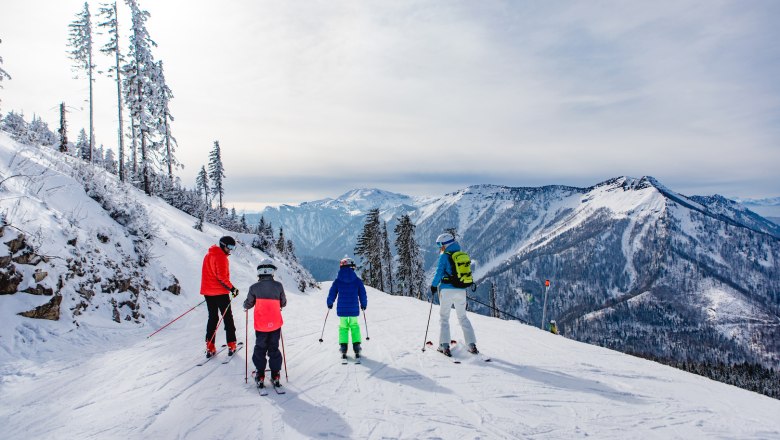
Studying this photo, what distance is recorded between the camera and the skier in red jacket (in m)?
8.05

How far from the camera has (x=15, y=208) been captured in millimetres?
9391

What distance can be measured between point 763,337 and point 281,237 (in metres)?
227

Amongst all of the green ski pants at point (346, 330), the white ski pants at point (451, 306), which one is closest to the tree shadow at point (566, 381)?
the white ski pants at point (451, 306)

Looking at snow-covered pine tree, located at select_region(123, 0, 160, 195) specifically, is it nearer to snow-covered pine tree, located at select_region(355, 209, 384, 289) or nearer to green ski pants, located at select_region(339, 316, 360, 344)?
snow-covered pine tree, located at select_region(355, 209, 384, 289)

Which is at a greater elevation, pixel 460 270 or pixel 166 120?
pixel 166 120

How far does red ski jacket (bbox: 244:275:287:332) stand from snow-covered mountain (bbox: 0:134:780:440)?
688 millimetres

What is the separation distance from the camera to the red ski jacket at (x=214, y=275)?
8055 millimetres

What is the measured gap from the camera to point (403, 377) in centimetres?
700

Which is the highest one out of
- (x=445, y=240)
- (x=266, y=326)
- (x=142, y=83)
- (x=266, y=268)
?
(x=142, y=83)

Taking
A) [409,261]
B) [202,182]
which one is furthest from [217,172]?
[409,261]

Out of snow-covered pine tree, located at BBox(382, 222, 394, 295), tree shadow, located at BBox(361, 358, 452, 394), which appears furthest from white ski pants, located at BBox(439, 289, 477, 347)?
Answer: snow-covered pine tree, located at BBox(382, 222, 394, 295)

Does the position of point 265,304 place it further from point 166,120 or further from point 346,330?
point 166,120

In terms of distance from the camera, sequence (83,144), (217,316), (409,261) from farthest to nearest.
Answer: (83,144) < (409,261) < (217,316)

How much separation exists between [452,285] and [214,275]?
208 inches
